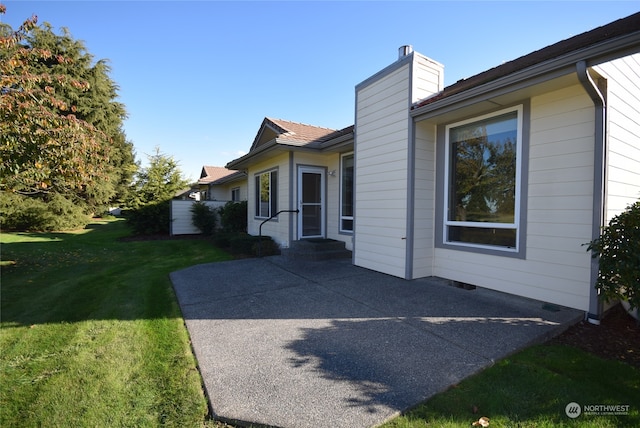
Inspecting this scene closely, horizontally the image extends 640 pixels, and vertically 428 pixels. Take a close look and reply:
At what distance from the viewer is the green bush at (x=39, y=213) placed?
13.8m

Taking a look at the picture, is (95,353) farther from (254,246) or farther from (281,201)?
(281,201)

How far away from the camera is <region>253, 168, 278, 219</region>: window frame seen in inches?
369

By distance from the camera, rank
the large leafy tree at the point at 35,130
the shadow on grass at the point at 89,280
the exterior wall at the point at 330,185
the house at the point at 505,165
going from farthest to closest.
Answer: the exterior wall at the point at 330,185 → the large leafy tree at the point at 35,130 → the shadow on grass at the point at 89,280 → the house at the point at 505,165

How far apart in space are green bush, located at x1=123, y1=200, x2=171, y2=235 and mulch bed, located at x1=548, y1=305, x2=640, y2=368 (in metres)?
13.9

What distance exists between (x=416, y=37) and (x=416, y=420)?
698 cm

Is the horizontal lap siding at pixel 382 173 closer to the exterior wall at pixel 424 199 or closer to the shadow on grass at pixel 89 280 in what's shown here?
the exterior wall at pixel 424 199

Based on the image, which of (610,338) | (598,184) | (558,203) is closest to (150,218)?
(558,203)

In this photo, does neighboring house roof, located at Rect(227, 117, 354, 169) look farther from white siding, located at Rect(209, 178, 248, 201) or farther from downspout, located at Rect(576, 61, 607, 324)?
white siding, located at Rect(209, 178, 248, 201)

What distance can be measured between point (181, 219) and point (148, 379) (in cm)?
1205

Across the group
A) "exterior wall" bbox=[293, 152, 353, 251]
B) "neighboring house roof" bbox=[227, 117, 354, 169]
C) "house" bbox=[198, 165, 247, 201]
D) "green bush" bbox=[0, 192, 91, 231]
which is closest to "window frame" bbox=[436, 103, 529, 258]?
"neighboring house roof" bbox=[227, 117, 354, 169]

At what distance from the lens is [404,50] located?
227 inches

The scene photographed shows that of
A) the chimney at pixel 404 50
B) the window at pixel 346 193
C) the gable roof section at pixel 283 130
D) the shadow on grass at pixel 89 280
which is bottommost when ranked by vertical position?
the shadow on grass at pixel 89 280

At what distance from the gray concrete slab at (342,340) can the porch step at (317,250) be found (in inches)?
74.4

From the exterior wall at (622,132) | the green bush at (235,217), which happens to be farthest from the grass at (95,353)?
the green bush at (235,217)
